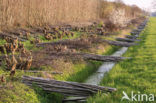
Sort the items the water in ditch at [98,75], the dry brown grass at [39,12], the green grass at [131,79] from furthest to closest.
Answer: the dry brown grass at [39,12] → the water in ditch at [98,75] → the green grass at [131,79]

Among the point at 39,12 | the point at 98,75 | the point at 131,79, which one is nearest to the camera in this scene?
the point at 131,79

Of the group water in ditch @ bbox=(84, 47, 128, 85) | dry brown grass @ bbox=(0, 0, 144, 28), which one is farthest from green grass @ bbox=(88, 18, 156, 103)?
dry brown grass @ bbox=(0, 0, 144, 28)

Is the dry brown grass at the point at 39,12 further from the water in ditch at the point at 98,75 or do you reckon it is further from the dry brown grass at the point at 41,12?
the water in ditch at the point at 98,75

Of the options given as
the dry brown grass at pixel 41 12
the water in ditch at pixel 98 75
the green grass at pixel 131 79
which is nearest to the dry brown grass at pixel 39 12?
the dry brown grass at pixel 41 12

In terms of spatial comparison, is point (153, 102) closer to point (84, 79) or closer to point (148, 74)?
point (148, 74)

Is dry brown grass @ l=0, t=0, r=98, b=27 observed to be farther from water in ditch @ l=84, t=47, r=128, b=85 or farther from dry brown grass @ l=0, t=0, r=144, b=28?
water in ditch @ l=84, t=47, r=128, b=85

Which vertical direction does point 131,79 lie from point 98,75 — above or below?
above

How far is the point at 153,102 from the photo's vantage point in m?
4.39

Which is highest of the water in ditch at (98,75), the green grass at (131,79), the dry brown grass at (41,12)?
the dry brown grass at (41,12)

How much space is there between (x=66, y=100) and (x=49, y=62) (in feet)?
5.78

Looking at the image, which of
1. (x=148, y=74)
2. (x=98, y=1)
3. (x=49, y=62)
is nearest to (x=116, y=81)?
(x=148, y=74)

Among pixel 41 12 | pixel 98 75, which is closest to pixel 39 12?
pixel 41 12

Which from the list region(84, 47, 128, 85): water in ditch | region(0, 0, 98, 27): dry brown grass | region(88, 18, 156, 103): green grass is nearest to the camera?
region(88, 18, 156, 103): green grass

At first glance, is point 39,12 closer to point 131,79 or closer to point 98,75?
point 98,75
